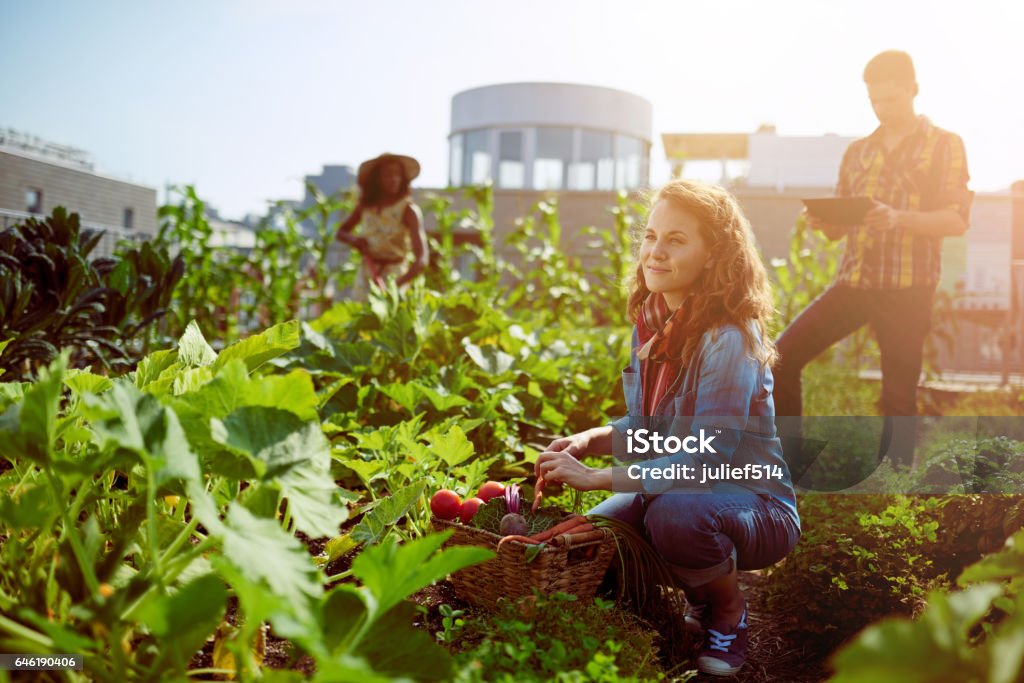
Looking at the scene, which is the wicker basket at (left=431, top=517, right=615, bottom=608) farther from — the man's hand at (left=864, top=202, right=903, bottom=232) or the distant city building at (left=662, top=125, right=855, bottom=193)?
the distant city building at (left=662, top=125, right=855, bottom=193)

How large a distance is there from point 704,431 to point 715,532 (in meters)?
0.23

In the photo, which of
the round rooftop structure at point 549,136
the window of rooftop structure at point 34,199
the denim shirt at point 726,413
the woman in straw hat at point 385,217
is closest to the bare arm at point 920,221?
the denim shirt at point 726,413

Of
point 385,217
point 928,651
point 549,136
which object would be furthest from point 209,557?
point 549,136

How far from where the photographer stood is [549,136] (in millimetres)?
21969

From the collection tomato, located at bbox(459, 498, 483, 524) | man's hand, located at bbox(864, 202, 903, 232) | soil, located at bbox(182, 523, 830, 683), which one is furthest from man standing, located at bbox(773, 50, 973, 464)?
tomato, located at bbox(459, 498, 483, 524)

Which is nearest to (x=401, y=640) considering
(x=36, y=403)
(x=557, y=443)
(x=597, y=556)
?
(x=36, y=403)

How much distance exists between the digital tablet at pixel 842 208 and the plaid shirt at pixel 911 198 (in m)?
0.10

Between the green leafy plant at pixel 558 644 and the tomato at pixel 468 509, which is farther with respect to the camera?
the tomato at pixel 468 509

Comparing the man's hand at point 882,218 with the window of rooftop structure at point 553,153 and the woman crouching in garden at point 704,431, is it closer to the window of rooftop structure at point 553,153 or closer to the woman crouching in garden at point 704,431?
the woman crouching in garden at point 704,431

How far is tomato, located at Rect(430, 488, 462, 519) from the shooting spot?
6.28 ft

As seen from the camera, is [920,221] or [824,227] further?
[824,227]

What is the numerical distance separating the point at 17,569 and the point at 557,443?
1.15 m

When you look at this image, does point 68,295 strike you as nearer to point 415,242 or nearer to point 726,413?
point 726,413

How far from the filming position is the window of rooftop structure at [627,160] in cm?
2231
